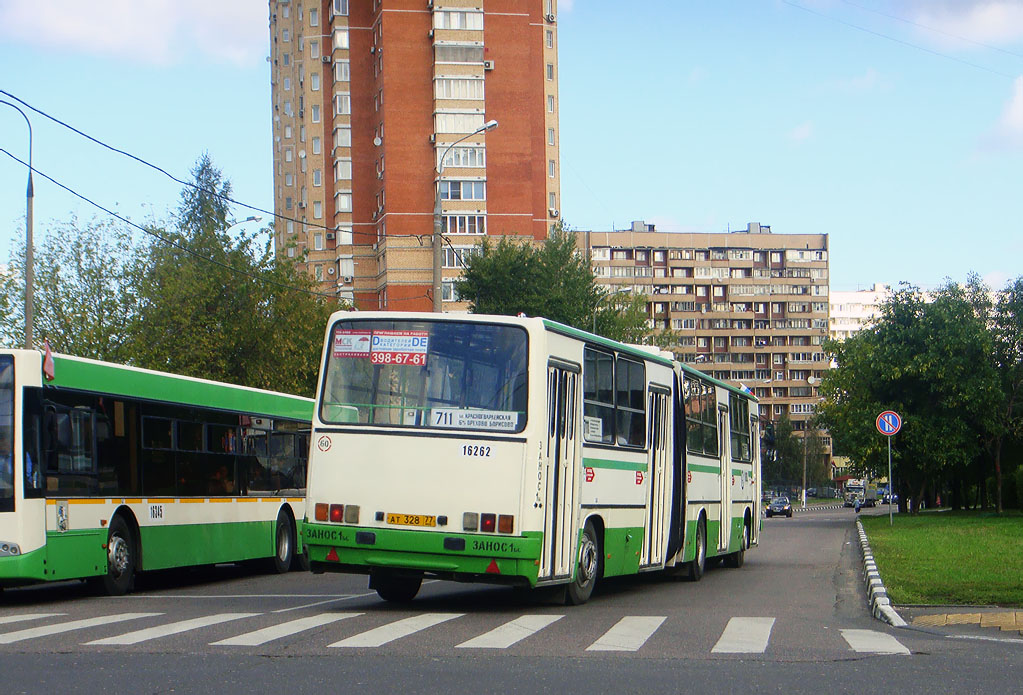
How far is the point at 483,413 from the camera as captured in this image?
1395 centimetres

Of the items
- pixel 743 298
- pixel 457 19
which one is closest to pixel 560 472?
pixel 457 19

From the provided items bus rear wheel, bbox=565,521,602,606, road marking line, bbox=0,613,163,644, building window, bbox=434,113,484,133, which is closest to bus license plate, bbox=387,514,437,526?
bus rear wheel, bbox=565,521,602,606

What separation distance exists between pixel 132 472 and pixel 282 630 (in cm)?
650

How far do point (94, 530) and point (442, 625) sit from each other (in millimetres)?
5954

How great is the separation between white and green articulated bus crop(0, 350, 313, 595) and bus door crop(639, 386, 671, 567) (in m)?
6.49

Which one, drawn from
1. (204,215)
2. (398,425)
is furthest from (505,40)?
(398,425)

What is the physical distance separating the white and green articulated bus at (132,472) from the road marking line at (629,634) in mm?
6794

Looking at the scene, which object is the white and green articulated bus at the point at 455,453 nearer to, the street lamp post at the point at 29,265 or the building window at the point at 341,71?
the street lamp post at the point at 29,265

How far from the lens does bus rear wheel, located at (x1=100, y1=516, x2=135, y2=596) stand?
17.4m

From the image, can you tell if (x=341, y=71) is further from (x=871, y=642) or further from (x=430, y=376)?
(x=871, y=642)

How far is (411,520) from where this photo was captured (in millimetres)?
13898

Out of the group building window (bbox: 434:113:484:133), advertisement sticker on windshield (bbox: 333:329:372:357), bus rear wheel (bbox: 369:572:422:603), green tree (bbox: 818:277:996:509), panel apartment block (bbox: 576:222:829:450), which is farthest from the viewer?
panel apartment block (bbox: 576:222:829:450)

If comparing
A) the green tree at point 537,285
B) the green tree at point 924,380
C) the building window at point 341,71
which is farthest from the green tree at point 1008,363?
the building window at point 341,71

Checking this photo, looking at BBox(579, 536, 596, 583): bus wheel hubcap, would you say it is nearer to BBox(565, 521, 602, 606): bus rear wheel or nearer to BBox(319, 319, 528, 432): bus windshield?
BBox(565, 521, 602, 606): bus rear wheel
